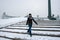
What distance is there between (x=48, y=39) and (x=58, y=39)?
61 cm

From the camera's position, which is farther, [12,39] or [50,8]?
[50,8]

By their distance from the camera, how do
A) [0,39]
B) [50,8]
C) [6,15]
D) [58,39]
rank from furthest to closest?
[6,15]
[50,8]
[0,39]
[58,39]

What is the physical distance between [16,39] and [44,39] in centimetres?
176

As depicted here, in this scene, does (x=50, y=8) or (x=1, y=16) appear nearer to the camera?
(x=50, y=8)

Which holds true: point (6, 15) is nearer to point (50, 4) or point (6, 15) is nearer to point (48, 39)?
point (50, 4)

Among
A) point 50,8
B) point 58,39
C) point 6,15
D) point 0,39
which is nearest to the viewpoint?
point 58,39

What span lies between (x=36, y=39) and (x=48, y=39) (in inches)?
29.4

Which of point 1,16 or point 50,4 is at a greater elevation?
point 50,4

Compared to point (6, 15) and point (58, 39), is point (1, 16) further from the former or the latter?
point (58, 39)

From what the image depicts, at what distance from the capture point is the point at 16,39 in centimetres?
822

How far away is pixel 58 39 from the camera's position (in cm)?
805

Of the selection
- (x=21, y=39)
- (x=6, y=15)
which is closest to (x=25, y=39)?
(x=21, y=39)

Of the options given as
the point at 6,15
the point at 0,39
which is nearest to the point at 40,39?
the point at 0,39

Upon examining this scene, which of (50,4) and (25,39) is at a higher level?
(50,4)
